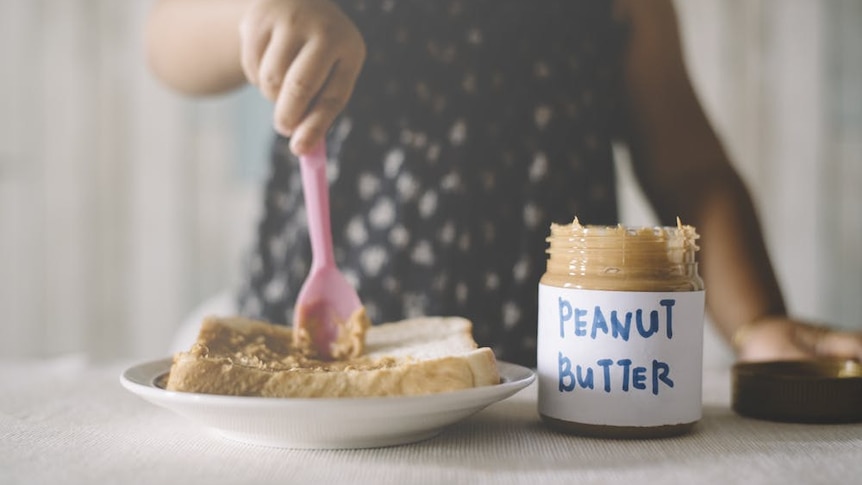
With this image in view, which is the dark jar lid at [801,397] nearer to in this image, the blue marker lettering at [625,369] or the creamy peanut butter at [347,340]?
the blue marker lettering at [625,369]

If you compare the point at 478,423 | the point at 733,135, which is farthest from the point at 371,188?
the point at 733,135

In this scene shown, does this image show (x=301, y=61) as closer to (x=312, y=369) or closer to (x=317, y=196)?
(x=317, y=196)

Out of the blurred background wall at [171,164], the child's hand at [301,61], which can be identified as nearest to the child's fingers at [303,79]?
the child's hand at [301,61]

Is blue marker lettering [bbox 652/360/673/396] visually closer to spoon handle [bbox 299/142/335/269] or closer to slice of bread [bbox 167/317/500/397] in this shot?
slice of bread [bbox 167/317/500/397]

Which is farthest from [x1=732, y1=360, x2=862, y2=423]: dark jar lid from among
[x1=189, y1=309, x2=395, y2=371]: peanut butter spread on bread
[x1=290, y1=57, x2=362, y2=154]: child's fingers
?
[x1=290, y1=57, x2=362, y2=154]: child's fingers

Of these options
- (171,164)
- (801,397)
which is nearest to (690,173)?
(801,397)
